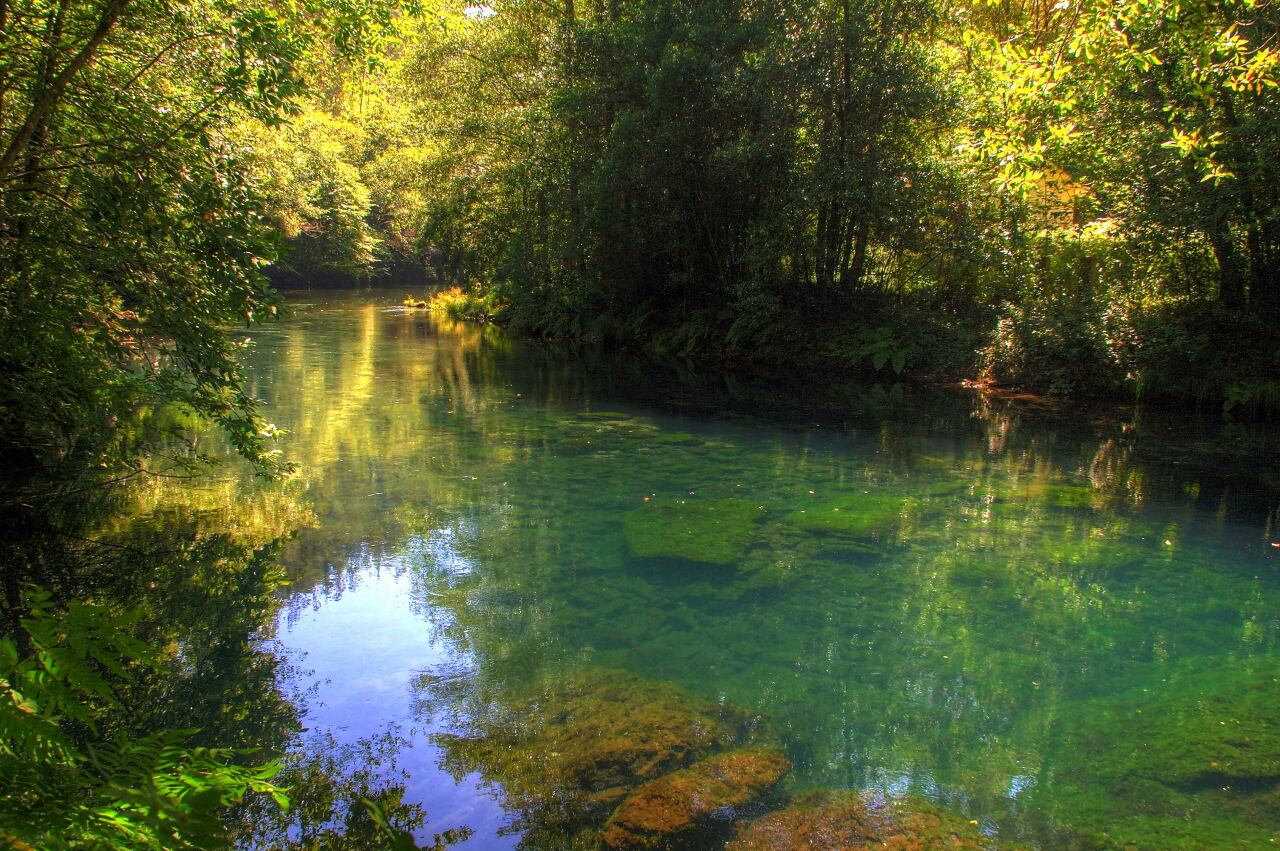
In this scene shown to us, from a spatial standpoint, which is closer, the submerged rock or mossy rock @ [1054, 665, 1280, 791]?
the submerged rock

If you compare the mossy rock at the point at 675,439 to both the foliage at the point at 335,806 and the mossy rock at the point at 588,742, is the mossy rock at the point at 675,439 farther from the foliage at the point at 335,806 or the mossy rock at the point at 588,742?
the foliage at the point at 335,806

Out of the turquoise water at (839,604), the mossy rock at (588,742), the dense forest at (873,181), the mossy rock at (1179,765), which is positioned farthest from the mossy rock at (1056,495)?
the mossy rock at (588,742)

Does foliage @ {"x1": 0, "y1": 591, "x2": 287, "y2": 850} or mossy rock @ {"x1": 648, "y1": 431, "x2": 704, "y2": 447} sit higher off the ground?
foliage @ {"x1": 0, "y1": 591, "x2": 287, "y2": 850}

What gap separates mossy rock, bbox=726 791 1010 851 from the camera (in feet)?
12.5

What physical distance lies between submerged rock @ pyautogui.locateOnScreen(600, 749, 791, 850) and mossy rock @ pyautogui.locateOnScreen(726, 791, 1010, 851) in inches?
6.2

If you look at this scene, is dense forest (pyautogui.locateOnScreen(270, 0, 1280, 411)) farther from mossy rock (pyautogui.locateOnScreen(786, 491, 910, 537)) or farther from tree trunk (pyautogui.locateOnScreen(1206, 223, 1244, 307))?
mossy rock (pyautogui.locateOnScreen(786, 491, 910, 537))

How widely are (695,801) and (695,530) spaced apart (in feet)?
13.1

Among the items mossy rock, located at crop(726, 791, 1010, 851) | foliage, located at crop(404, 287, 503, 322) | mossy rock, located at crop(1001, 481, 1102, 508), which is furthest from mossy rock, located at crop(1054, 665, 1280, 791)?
foliage, located at crop(404, 287, 503, 322)

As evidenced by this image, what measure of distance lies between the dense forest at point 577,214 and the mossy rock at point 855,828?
5.74 ft

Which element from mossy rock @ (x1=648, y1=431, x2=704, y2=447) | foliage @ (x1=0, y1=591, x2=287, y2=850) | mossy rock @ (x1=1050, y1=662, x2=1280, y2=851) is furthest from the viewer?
mossy rock @ (x1=648, y1=431, x2=704, y2=447)

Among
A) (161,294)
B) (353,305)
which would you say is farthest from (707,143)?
(353,305)

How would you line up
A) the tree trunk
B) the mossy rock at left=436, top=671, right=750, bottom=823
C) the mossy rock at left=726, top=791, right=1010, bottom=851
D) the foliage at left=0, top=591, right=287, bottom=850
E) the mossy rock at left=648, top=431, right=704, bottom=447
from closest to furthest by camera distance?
the foliage at left=0, top=591, right=287, bottom=850, the mossy rock at left=726, top=791, right=1010, bottom=851, the mossy rock at left=436, top=671, right=750, bottom=823, the mossy rock at left=648, top=431, right=704, bottom=447, the tree trunk

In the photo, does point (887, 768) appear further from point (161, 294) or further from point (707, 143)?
point (707, 143)

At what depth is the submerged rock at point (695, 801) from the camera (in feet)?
12.5
